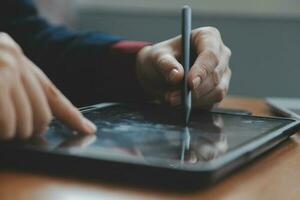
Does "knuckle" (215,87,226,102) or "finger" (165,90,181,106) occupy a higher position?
"finger" (165,90,181,106)

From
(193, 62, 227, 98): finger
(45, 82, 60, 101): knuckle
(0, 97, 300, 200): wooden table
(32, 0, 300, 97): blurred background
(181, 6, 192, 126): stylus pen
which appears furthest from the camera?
(32, 0, 300, 97): blurred background

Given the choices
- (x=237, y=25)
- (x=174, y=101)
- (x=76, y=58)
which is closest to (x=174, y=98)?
(x=174, y=101)

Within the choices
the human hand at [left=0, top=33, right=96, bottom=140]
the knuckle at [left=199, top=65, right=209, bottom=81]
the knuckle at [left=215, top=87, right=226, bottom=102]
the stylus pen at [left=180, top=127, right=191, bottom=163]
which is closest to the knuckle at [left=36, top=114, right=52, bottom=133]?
the human hand at [left=0, top=33, right=96, bottom=140]

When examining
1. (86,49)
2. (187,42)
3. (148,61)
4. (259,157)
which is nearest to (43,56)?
(86,49)

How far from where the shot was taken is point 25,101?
441mm

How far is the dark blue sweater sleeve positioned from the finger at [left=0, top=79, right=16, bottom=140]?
0.45m

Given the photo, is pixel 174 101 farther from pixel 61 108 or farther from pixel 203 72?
pixel 61 108

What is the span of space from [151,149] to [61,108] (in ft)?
0.31

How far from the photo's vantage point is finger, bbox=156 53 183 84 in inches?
24.4

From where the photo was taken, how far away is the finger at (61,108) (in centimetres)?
48

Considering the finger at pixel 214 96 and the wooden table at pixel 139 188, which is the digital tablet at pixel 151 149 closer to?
the wooden table at pixel 139 188

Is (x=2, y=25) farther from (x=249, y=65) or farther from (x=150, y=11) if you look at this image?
(x=249, y=65)

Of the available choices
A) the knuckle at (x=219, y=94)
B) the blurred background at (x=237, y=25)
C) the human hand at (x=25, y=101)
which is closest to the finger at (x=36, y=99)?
the human hand at (x=25, y=101)

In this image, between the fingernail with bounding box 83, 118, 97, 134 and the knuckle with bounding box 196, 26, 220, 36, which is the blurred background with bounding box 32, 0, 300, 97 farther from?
the fingernail with bounding box 83, 118, 97, 134
